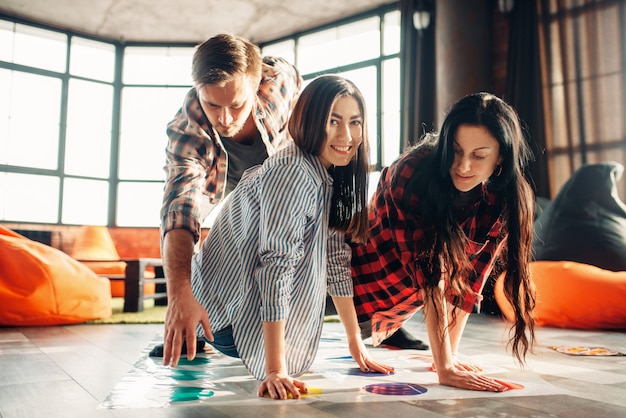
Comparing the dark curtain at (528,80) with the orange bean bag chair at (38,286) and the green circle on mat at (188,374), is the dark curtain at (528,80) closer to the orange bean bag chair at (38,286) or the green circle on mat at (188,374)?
the orange bean bag chair at (38,286)

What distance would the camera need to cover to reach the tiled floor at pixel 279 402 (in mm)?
1245

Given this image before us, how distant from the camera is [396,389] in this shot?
148 centimetres

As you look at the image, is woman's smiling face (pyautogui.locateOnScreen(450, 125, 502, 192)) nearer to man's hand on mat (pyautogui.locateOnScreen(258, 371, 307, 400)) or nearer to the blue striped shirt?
the blue striped shirt

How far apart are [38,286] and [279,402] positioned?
2.00 meters

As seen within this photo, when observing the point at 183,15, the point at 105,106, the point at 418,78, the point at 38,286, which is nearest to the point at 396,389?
the point at 38,286

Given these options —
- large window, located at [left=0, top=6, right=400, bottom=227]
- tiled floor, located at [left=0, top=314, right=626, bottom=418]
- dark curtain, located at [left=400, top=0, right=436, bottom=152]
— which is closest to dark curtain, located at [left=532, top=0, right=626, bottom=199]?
dark curtain, located at [left=400, top=0, right=436, bottom=152]

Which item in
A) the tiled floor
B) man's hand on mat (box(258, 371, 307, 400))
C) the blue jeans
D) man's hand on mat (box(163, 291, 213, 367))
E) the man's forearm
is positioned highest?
the man's forearm

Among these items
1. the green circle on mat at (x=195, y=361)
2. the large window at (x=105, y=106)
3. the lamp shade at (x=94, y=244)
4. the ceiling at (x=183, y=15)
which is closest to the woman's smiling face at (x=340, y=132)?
the green circle on mat at (x=195, y=361)

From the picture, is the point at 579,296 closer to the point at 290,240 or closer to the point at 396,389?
the point at 396,389

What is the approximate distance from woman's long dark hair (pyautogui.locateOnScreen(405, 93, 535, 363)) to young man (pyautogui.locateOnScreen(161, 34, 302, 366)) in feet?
1.92

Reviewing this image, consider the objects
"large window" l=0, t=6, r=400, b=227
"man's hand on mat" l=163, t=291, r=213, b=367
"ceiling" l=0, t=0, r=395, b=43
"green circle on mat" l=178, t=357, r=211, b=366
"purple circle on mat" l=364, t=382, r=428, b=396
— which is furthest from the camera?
"large window" l=0, t=6, r=400, b=227

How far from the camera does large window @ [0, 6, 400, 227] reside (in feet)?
20.4

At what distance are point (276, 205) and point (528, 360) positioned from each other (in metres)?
1.15

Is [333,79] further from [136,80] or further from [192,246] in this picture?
[136,80]
